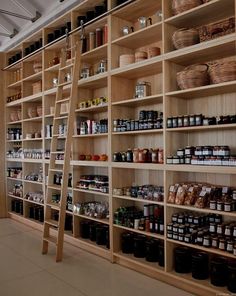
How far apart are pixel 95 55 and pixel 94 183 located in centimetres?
178

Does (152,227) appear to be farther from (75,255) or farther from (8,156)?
(8,156)

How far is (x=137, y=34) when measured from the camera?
140 inches

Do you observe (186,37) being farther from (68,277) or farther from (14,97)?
(14,97)

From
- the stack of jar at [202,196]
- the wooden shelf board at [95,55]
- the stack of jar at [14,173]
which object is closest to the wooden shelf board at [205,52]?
the wooden shelf board at [95,55]

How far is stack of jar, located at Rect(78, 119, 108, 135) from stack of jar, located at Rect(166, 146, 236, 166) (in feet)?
3.66

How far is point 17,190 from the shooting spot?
6.13 meters

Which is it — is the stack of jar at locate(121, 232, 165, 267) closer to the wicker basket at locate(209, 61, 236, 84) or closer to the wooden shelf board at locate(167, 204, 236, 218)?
the wooden shelf board at locate(167, 204, 236, 218)

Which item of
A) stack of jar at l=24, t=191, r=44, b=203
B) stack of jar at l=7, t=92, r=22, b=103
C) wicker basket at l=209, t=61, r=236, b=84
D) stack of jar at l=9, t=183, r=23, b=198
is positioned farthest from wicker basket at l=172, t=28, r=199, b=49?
stack of jar at l=9, t=183, r=23, b=198

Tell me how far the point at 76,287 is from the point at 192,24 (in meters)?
2.94

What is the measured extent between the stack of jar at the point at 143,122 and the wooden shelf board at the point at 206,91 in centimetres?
34

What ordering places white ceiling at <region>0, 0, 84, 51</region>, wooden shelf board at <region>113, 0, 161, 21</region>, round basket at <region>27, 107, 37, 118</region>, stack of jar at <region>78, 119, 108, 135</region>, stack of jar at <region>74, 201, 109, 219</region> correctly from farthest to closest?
round basket at <region>27, 107, 37, 118</region> → white ceiling at <region>0, 0, 84, 51</region> → stack of jar at <region>74, 201, 109, 219</region> → stack of jar at <region>78, 119, 108, 135</region> → wooden shelf board at <region>113, 0, 161, 21</region>

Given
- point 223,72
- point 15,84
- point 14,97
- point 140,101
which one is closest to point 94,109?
point 140,101

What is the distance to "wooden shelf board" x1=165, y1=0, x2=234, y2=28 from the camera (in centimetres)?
284

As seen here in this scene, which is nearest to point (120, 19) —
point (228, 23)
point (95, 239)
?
point (228, 23)
